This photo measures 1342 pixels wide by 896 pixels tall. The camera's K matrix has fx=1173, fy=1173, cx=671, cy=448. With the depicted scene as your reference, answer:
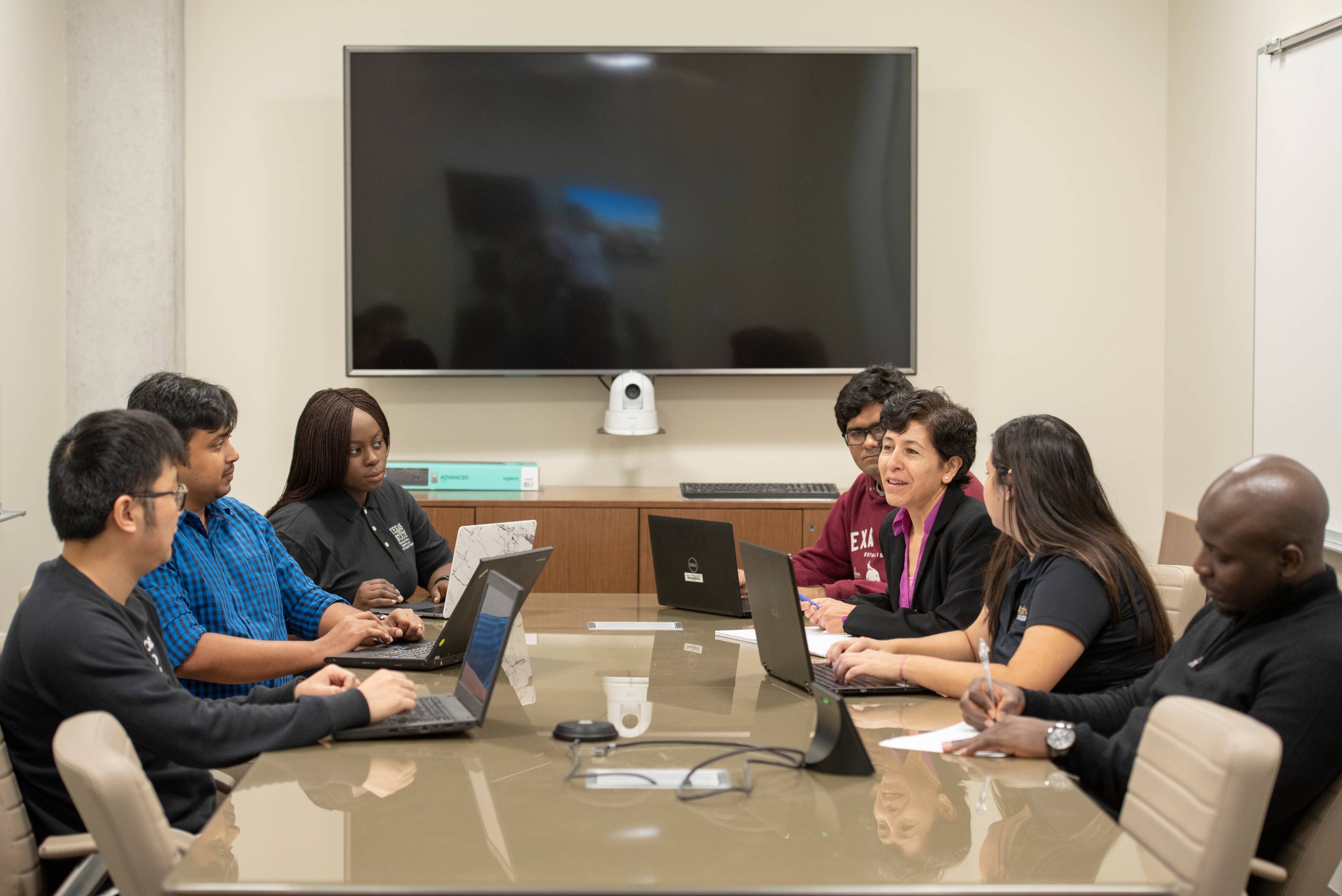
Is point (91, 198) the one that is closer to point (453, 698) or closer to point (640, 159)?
point (640, 159)

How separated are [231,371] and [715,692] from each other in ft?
11.0

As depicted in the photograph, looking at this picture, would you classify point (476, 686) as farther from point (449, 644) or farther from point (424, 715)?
point (449, 644)

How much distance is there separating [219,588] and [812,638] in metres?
1.32

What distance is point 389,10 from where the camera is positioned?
484 centimetres

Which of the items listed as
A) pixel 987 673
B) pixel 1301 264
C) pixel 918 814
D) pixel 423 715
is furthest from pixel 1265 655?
pixel 1301 264

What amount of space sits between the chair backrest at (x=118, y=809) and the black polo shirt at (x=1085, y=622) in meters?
1.45

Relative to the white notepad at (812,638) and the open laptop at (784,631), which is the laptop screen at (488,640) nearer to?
the open laptop at (784,631)

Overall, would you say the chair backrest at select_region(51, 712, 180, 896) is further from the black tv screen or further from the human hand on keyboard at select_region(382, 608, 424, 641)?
the black tv screen

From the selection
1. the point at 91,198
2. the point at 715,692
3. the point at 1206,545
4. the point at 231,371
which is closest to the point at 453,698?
the point at 715,692

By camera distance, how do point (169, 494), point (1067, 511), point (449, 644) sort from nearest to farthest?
point (169, 494) → point (1067, 511) → point (449, 644)

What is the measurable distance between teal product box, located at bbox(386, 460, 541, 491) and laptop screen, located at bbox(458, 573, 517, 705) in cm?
250

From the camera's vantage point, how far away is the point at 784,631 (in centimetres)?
224

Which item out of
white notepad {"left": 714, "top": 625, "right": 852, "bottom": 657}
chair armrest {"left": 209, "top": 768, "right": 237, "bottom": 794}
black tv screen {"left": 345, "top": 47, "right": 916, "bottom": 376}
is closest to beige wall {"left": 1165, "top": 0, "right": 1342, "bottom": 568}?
black tv screen {"left": 345, "top": 47, "right": 916, "bottom": 376}

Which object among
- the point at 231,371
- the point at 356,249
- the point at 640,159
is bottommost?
the point at 231,371
